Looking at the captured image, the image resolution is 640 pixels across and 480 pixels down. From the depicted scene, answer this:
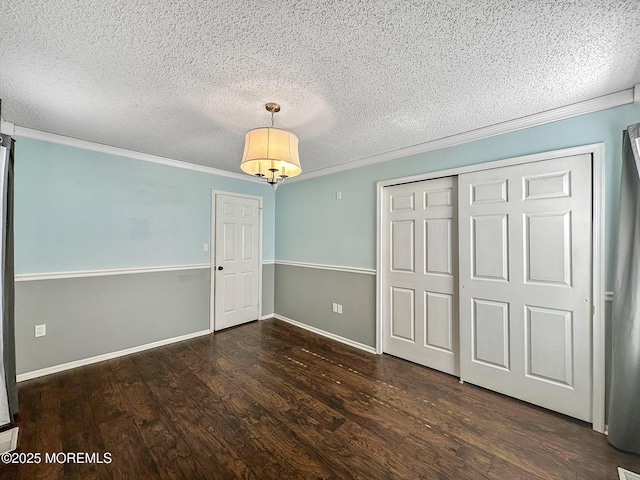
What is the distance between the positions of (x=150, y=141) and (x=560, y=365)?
4199mm

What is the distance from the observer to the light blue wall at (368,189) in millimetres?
1884

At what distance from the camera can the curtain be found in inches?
72.4

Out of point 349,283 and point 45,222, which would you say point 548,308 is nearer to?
point 349,283

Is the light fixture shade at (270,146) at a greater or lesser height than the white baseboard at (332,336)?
greater

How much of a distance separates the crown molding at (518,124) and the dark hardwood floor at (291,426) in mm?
2288

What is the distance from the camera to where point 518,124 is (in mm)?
2256

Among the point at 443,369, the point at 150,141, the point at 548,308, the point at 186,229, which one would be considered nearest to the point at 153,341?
the point at 186,229

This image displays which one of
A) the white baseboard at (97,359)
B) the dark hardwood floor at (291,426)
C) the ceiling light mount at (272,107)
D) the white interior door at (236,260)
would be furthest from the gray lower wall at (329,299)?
the ceiling light mount at (272,107)

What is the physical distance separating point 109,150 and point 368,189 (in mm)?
2968

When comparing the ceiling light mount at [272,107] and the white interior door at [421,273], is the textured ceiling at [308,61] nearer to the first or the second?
the ceiling light mount at [272,107]

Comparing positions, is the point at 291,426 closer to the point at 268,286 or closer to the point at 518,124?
the point at 268,286

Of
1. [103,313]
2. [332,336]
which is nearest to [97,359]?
[103,313]

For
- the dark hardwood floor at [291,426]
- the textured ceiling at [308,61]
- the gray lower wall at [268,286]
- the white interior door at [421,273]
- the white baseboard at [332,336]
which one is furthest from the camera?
the gray lower wall at [268,286]

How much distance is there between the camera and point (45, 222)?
2633mm
